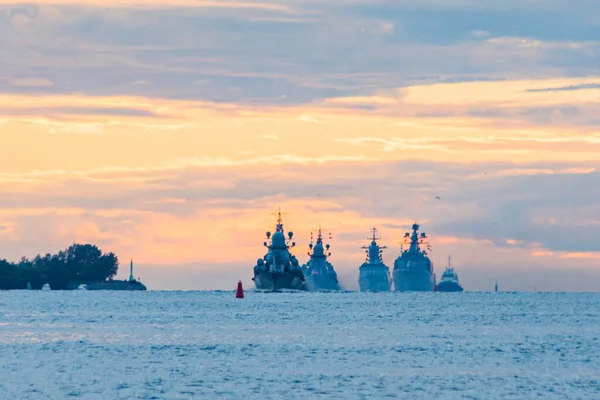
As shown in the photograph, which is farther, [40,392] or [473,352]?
[473,352]

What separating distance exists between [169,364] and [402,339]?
3792cm

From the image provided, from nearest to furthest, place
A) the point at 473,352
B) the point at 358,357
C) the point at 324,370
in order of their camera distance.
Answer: the point at 324,370
the point at 358,357
the point at 473,352

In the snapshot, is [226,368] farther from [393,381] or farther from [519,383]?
[519,383]

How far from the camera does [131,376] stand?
76.3 m

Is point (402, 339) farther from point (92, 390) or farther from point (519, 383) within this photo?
point (92, 390)

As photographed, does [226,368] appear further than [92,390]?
Yes

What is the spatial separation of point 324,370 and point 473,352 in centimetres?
2320

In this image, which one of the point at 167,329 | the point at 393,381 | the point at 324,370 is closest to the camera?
the point at 393,381

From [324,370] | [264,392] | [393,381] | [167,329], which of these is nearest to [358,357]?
[324,370]

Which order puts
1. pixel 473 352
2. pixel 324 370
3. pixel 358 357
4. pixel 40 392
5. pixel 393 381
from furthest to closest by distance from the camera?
pixel 473 352 → pixel 358 357 → pixel 324 370 → pixel 393 381 → pixel 40 392

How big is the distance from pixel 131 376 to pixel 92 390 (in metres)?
7.66

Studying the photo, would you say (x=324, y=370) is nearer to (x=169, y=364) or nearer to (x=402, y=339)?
(x=169, y=364)

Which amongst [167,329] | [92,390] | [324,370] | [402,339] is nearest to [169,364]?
[324,370]

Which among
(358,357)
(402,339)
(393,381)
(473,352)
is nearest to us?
(393,381)
